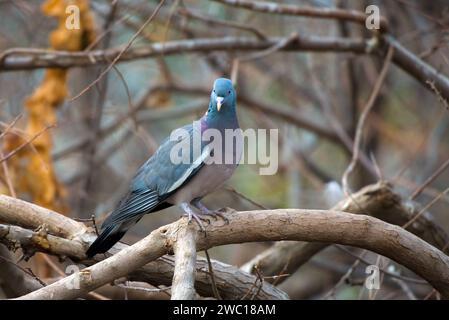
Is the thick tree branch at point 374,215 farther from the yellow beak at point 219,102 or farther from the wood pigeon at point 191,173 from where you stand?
the yellow beak at point 219,102

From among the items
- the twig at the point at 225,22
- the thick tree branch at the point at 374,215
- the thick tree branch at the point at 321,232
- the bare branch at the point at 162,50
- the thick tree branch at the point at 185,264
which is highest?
the twig at the point at 225,22

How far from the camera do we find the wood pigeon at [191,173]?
3.51m

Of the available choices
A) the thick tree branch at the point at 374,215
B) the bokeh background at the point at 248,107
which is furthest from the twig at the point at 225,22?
the thick tree branch at the point at 374,215

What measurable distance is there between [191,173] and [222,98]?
40 cm

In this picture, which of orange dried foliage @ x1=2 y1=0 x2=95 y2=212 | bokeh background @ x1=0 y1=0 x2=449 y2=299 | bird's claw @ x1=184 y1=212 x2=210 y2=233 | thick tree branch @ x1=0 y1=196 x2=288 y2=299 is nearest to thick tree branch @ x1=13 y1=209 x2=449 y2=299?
bird's claw @ x1=184 y1=212 x2=210 y2=233

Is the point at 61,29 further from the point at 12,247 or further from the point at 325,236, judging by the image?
the point at 325,236

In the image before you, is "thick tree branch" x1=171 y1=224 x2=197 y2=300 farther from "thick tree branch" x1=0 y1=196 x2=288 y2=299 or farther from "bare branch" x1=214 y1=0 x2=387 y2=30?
"bare branch" x1=214 y1=0 x2=387 y2=30

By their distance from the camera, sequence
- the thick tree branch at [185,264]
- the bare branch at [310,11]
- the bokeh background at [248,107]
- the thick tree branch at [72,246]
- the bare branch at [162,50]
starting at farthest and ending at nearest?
1. the bokeh background at [248,107]
2. the bare branch at [162,50]
3. the bare branch at [310,11]
4. the thick tree branch at [72,246]
5. the thick tree branch at [185,264]

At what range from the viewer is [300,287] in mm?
7219

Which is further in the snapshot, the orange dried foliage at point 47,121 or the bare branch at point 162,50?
the bare branch at point 162,50

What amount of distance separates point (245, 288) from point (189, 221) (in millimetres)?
769

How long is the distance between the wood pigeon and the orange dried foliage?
1071mm
